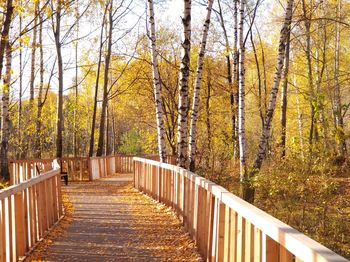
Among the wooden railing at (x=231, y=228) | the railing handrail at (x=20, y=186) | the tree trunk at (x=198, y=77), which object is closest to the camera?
the wooden railing at (x=231, y=228)

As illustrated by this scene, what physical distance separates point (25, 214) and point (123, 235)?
6.64 ft

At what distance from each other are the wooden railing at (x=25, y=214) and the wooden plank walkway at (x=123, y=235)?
345 mm

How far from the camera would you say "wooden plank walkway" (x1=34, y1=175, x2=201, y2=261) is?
661 cm

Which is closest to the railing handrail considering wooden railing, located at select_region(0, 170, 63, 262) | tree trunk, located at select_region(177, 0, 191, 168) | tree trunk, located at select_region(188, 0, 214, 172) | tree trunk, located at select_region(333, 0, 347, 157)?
wooden railing, located at select_region(0, 170, 63, 262)

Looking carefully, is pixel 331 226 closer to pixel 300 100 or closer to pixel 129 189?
pixel 129 189

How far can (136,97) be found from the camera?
109ft

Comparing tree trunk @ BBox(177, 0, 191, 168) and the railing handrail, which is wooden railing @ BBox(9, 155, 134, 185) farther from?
the railing handrail

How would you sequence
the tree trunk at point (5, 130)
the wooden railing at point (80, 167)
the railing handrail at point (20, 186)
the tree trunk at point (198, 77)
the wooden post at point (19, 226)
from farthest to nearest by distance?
1. the tree trunk at point (5, 130)
2. the wooden railing at point (80, 167)
3. the tree trunk at point (198, 77)
4. the wooden post at point (19, 226)
5. the railing handrail at point (20, 186)

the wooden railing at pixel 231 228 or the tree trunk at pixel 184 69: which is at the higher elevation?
the tree trunk at pixel 184 69

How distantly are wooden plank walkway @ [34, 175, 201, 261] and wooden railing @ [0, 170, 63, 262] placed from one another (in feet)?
1.13

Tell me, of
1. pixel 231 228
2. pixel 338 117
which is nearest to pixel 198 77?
pixel 338 117

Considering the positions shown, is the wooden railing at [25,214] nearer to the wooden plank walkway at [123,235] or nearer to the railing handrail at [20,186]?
the railing handrail at [20,186]

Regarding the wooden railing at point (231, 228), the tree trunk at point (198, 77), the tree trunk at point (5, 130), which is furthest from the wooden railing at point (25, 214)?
the tree trunk at point (5, 130)

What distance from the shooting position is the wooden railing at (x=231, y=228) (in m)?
2.84
